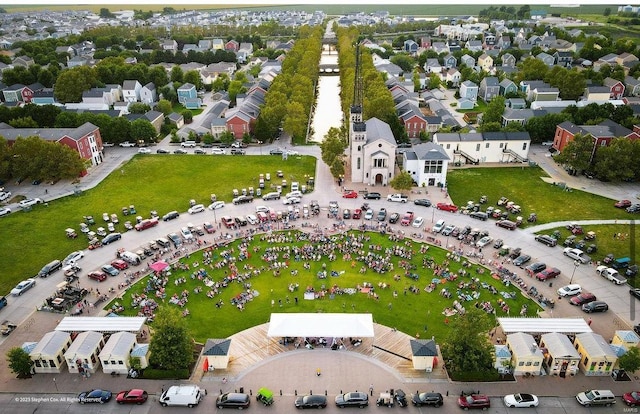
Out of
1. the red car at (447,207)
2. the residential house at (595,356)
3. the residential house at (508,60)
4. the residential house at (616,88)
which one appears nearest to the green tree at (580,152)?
the red car at (447,207)

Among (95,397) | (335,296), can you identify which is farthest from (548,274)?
(95,397)

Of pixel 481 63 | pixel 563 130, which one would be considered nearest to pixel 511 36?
pixel 481 63

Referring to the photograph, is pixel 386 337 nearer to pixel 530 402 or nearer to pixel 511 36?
pixel 530 402

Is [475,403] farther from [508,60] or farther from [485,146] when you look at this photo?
[508,60]

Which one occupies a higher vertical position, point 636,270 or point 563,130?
point 563,130

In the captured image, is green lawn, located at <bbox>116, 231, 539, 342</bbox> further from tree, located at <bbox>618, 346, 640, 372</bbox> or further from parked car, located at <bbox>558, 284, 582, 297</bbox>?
tree, located at <bbox>618, 346, 640, 372</bbox>

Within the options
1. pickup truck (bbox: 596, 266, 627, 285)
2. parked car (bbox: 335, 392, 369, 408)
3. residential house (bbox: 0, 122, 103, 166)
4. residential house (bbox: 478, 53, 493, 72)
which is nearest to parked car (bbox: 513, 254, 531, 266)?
pickup truck (bbox: 596, 266, 627, 285)
